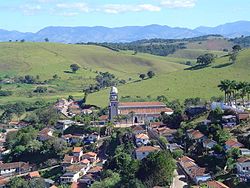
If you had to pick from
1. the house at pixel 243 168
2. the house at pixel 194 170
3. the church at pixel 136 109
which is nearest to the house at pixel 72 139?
the church at pixel 136 109

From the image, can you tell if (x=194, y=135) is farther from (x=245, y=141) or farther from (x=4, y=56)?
(x=4, y=56)

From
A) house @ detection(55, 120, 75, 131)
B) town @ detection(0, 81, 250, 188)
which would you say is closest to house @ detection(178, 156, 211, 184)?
town @ detection(0, 81, 250, 188)

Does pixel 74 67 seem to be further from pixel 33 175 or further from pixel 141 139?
pixel 33 175

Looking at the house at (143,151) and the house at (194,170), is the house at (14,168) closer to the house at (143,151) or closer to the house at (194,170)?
the house at (143,151)

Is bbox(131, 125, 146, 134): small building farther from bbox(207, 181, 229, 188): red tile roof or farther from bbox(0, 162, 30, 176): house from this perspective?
bbox(207, 181, 229, 188): red tile roof

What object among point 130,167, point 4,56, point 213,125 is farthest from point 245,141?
point 4,56

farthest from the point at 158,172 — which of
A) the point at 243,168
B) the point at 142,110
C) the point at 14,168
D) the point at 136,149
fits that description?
the point at 142,110
